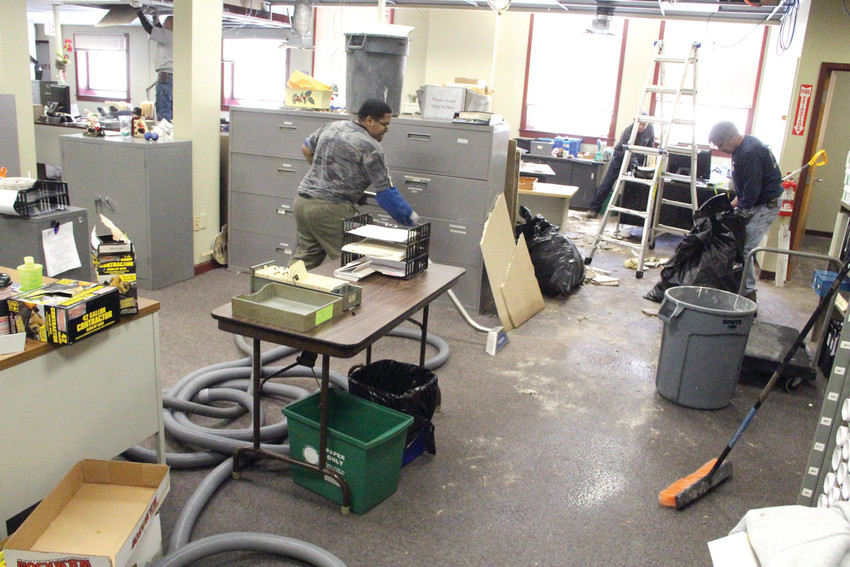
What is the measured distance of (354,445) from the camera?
7.50 feet

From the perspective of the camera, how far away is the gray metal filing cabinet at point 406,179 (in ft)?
14.3

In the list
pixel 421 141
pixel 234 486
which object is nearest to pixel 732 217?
pixel 421 141

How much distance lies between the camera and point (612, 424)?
3.19 metres

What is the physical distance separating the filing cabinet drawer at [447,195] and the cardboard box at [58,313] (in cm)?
282

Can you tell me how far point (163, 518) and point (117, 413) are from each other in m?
0.44

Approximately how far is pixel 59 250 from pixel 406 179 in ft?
8.02

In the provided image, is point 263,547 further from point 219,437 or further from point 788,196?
point 788,196

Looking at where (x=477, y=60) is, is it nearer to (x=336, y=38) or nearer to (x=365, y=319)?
(x=336, y=38)

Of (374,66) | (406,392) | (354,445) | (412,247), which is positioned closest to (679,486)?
(406,392)

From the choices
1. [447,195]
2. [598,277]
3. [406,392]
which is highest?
[447,195]

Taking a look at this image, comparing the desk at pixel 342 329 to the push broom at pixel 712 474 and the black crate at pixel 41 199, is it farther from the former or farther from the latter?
the push broom at pixel 712 474

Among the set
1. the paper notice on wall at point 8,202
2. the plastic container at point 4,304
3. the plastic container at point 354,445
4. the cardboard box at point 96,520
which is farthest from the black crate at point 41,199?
the plastic container at point 354,445

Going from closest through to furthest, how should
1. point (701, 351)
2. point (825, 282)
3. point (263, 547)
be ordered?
point (263, 547)
point (701, 351)
point (825, 282)

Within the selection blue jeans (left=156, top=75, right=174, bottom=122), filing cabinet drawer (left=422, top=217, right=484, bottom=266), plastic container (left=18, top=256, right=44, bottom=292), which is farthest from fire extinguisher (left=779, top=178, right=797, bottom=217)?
blue jeans (left=156, top=75, right=174, bottom=122)
